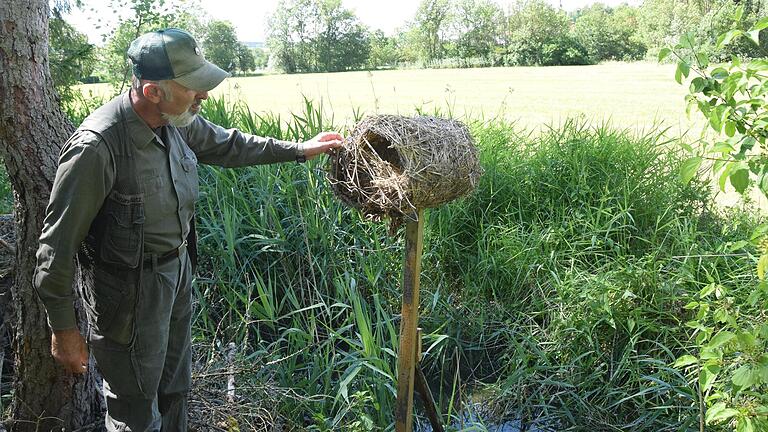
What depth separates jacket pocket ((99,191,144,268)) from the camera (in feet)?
6.86

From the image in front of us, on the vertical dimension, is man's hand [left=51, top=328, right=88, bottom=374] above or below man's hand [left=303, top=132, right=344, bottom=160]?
below

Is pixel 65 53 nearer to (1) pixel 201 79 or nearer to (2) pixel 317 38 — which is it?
(1) pixel 201 79

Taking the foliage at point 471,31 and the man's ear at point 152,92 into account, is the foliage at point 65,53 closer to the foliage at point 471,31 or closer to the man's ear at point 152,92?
the man's ear at point 152,92

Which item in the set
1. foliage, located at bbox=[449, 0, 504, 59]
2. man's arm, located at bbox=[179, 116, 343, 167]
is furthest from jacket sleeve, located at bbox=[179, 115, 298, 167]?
Result: foliage, located at bbox=[449, 0, 504, 59]

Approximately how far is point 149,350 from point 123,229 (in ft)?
1.51

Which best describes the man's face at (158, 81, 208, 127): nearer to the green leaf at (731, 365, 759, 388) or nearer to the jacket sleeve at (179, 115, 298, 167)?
the jacket sleeve at (179, 115, 298, 167)

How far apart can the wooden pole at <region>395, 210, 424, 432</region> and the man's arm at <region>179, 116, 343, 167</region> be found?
46cm

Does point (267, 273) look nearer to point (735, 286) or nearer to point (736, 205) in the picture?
point (735, 286)

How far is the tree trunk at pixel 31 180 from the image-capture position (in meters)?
2.37

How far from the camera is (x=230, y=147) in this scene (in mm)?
2684

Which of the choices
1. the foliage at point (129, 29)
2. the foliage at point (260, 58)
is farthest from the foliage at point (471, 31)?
the foliage at point (129, 29)

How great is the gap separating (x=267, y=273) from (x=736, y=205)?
357cm

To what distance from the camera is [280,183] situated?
445 cm

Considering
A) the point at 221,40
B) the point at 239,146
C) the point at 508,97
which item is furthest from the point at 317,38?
the point at 239,146
